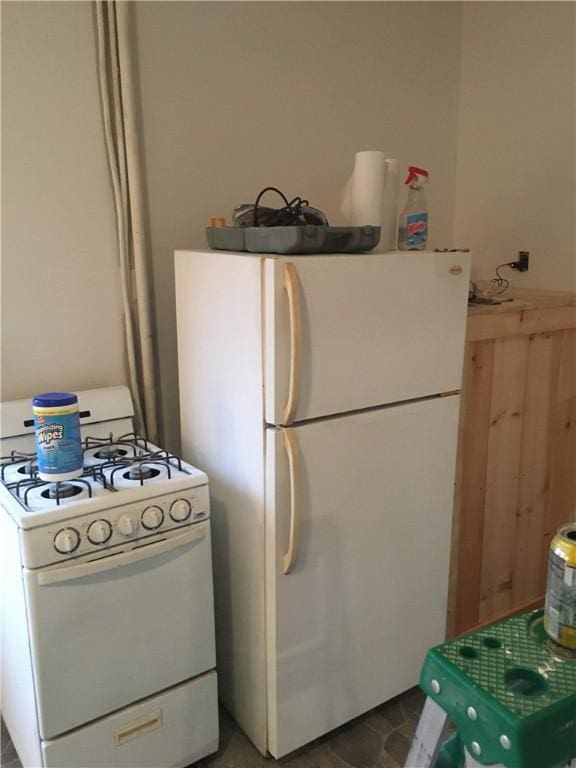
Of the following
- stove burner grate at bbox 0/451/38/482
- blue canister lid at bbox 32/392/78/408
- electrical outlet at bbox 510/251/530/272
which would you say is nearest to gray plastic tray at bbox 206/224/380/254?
blue canister lid at bbox 32/392/78/408

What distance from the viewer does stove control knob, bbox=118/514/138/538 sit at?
1.60 m

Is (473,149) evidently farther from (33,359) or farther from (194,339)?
(33,359)

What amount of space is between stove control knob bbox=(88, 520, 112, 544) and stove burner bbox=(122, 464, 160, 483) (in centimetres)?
17

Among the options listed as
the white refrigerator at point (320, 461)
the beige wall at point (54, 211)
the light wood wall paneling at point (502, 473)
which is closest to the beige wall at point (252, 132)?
the beige wall at point (54, 211)

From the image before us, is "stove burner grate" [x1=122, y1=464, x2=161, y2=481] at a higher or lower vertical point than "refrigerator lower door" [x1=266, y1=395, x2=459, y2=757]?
higher

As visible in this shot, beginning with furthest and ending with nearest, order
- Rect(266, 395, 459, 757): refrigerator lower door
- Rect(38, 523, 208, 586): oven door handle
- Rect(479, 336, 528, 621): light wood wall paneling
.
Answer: Rect(479, 336, 528, 621): light wood wall paneling < Rect(266, 395, 459, 757): refrigerator lower door < Rect(38, 523, 208, 586): oven door handle

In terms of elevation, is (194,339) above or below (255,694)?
above

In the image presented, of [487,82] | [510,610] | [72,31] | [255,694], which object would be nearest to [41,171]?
[72,31]

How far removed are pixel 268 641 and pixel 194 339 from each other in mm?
921

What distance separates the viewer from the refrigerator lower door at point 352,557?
174 centimetres

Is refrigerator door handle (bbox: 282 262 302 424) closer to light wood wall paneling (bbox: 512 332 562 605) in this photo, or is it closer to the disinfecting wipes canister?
→ the disinfecting wipes canister

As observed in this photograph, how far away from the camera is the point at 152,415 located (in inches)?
86.7

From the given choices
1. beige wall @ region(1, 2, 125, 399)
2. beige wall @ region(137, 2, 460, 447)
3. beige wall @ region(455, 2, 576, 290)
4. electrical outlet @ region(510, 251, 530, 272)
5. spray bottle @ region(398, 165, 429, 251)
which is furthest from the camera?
electrical outlet @ region(510, 251, 530, 272)

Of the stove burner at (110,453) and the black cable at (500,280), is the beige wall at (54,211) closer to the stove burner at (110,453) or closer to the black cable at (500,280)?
the stove burner at (110,453)
